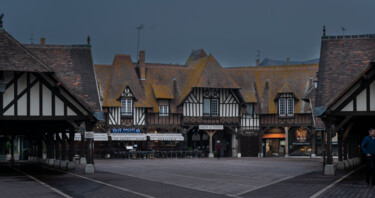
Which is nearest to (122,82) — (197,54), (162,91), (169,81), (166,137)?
(162,91)

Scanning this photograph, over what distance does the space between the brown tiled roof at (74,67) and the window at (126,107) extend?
13.7 m

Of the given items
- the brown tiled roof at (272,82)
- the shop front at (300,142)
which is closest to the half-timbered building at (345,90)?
the shop front at (300,142)

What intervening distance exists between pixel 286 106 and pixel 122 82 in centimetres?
1378

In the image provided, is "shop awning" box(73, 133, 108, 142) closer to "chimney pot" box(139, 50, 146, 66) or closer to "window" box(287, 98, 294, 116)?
"chimney pot" box(139, 50, 146, 66)

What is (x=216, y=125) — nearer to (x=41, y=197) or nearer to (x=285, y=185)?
(x=285, y=185)

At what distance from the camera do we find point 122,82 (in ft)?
156

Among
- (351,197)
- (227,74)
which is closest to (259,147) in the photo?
(227,74)

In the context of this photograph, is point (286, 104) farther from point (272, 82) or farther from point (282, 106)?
point (272, 82)

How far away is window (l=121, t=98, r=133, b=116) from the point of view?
46884mm

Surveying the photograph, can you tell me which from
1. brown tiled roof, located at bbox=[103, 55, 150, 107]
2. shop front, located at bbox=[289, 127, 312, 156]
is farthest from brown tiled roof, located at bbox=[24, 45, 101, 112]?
shop front, located at bbox=[289, 127, 312, 156]

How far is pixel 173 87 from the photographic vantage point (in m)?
49.9

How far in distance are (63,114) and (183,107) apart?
86.6ft

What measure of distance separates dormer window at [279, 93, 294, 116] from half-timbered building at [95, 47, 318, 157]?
0.7 inches

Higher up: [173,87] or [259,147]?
[173,87]
